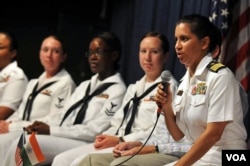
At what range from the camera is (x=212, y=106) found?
7.75 feet

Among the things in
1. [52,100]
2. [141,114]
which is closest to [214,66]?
[141,114]

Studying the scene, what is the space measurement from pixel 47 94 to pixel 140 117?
99 centimetres

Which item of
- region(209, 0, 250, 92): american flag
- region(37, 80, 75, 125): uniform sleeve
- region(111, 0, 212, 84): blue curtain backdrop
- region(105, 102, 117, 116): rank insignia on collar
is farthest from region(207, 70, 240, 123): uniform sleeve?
region(37, 80, 75, 125): uniform sleeve

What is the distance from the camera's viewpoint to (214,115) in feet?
7.66

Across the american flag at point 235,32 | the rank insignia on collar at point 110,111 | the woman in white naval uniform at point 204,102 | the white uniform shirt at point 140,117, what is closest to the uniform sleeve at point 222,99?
the woman in white naval uniform at point 204,102

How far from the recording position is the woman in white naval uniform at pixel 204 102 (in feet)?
7.64

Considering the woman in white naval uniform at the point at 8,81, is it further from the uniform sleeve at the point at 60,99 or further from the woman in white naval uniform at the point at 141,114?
the woman in white naval uniform at the point at 141,114

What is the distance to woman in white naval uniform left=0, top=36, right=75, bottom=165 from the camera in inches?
154

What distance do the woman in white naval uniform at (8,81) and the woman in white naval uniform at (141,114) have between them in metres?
1.06

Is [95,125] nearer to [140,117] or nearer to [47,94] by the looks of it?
[140,117]

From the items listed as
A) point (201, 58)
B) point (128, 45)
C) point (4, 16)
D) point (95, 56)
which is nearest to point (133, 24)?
point (128, 45)

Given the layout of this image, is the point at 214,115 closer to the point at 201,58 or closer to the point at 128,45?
the point at 201,58

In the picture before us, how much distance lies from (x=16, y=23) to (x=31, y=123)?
4.88ft

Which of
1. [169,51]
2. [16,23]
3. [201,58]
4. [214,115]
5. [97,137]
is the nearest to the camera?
[214,115]
